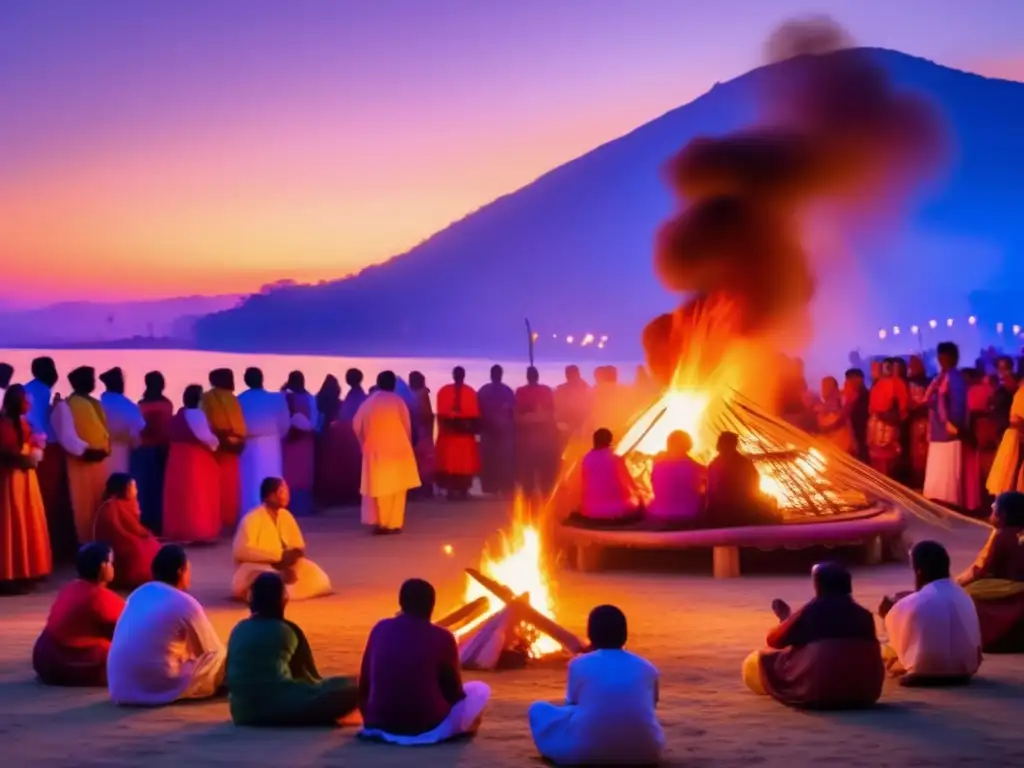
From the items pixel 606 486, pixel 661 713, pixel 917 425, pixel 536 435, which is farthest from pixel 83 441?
pixel 917 425

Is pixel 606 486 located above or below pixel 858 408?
below

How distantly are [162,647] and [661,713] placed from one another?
2.35 metres

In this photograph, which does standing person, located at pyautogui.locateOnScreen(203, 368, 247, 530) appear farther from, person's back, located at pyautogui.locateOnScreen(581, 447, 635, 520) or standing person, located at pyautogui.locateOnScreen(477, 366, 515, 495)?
standing person, located at pyautogui.locateOnScreen(477, 366, 515, 495)

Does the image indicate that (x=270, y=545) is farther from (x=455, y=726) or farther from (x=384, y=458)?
(x=384, y=458)

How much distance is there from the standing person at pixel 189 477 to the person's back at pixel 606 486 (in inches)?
142

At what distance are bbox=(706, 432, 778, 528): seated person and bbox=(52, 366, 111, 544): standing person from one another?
16.4 feet

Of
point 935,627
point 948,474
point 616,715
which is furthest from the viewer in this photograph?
point 948,474

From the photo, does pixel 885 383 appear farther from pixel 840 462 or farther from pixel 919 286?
pixel 919 286

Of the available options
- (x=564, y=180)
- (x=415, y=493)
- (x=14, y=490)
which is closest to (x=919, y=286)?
(x=564, y=180)

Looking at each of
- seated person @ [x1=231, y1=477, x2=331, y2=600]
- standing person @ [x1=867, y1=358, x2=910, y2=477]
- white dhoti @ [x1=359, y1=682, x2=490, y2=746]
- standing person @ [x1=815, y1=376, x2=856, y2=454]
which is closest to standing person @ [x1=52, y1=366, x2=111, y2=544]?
seated person @ [x1=231, y1=477, x2=331, y2=600]

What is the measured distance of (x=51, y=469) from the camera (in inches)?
468

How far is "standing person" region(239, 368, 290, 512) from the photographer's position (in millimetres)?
13898

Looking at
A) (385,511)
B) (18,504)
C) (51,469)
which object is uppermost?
(51,469)

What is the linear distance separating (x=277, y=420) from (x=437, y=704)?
27.6ft
